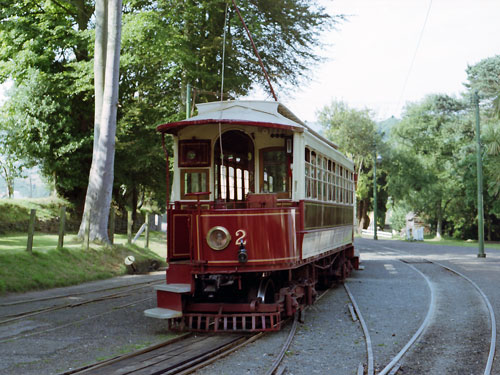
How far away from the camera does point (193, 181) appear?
33.8 ft

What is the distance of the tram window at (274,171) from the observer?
401 inches

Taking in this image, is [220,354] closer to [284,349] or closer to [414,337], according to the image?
[284,349]

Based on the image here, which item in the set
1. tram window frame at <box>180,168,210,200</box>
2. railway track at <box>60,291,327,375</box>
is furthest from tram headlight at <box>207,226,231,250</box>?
tram window frame at <box>180,168,210,200</box>

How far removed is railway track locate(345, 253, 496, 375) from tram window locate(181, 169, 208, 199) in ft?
12.1

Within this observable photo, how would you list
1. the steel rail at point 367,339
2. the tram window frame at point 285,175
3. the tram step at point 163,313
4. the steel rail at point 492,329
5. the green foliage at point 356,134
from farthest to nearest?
the green foliage at point 356,134, the tram window frame at point 285,175, the tram step at point 163,313, the steel rail at point 492,329, the steel rail at point 367,339

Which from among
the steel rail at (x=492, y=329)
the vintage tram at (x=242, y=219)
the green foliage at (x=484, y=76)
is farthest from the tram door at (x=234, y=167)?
the green foliage at (x=484, y=76)

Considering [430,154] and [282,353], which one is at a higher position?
[430,154]

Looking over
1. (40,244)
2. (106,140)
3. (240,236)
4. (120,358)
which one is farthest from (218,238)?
(40,244)

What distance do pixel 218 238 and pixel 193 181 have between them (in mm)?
1765

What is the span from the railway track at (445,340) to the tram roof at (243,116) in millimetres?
3715

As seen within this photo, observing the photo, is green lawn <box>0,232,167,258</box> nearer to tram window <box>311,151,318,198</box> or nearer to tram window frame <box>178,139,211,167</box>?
tram window frame <box>178,139,211,167</box>

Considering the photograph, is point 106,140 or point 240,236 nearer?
point 240,236

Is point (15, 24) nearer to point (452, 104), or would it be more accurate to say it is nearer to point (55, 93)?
Result: point (55, 93)

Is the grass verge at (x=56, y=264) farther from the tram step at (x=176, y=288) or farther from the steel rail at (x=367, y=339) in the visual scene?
the steel rail at (x=367, y=339)
